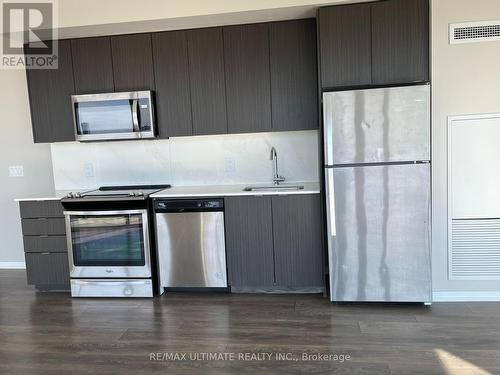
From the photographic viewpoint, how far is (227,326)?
9.14 feet

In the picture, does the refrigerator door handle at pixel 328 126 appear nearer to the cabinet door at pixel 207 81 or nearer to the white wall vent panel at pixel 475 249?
the cabinet door at pixel 207 81

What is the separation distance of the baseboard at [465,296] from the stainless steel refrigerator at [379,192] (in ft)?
0.73

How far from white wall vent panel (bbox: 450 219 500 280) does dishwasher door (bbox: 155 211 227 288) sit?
6.14 feet

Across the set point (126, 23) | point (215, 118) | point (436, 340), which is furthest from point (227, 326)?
point (126, 23)

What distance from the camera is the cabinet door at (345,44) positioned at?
2.90 metres

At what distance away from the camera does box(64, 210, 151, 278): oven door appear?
334 centimetres

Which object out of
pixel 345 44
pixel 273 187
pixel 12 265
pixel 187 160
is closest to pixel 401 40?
pixel 345 44

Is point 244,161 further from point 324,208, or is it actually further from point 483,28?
point 483,28

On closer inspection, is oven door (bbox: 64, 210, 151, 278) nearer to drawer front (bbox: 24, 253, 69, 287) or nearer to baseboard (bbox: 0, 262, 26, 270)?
drawer front (bbox: 24, 253, 69, 287)

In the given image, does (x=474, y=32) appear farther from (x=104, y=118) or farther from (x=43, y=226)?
(x=43, y=226)

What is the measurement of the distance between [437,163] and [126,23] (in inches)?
108

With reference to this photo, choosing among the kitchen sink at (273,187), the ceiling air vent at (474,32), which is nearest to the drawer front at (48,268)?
the kitchen sink at (273,187)

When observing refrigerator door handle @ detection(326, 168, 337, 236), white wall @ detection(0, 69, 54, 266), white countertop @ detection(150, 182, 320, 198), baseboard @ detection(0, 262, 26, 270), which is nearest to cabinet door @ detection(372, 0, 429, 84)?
refrigerator door handle @ detection(326, 168, 337, 236)

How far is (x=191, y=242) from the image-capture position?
10.9 ft
